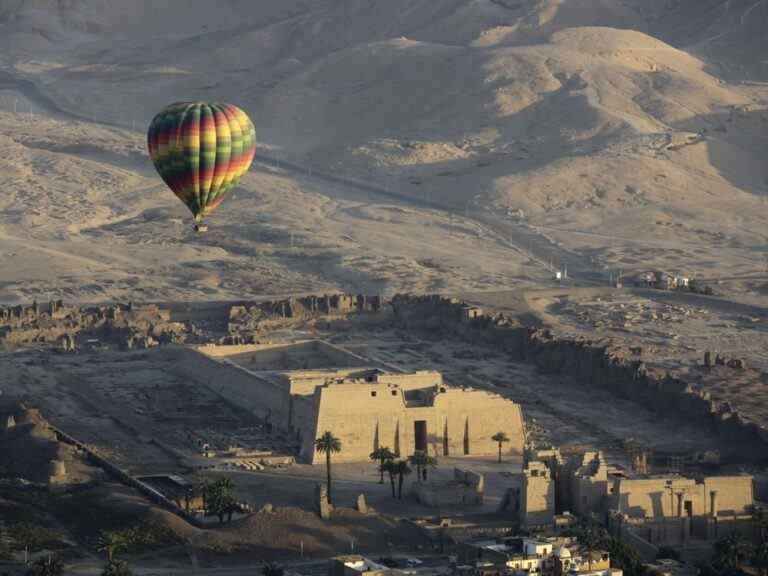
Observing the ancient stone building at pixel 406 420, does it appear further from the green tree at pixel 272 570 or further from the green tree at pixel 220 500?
the green tree at pixel 272 570

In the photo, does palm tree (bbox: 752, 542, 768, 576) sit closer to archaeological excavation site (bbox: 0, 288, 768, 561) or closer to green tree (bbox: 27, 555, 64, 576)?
archaeological excavation site (bbox: 0, 288, 768, 561)

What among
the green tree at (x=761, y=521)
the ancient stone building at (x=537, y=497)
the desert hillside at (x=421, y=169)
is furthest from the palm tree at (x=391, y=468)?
the desert hillside at (x=421, y=169)

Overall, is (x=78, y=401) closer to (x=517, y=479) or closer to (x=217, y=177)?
(x=217, y=177)

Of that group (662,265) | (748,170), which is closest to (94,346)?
(662,265)

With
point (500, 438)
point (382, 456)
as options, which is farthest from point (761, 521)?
point (500, 438)

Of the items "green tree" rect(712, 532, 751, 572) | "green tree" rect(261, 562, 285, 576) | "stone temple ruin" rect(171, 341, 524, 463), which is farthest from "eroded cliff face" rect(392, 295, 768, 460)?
"green tree" rect(261, 562, 285, 576)

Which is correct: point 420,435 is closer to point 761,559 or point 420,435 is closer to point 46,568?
point 761,559
